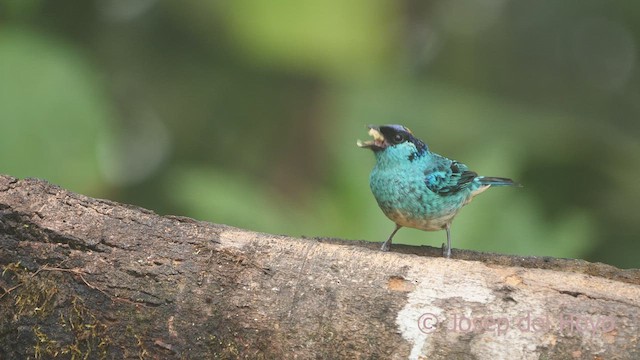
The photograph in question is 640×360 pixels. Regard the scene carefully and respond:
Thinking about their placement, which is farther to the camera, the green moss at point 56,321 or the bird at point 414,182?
the bird at point 414,182

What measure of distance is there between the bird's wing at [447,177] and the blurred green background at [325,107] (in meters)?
0.91

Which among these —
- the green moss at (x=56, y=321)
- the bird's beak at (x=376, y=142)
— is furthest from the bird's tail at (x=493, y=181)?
the green moss at (x=56, y=321)

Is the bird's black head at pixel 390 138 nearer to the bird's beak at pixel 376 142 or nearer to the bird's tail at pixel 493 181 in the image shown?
the bird's beak at pixel 376 142

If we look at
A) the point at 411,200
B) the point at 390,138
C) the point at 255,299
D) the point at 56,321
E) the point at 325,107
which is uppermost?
the point at 325,107

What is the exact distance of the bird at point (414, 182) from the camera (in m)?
3.52

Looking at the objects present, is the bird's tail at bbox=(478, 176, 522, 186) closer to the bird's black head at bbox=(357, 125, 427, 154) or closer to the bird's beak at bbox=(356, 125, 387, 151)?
the bird's black head at bbox=(357, 125, 427, 154)

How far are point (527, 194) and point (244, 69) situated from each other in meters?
2.02

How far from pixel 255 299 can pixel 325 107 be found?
3.28m

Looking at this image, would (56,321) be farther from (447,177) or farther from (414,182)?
(447,177)

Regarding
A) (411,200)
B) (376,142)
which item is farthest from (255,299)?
(376,142)

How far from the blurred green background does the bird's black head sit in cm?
96

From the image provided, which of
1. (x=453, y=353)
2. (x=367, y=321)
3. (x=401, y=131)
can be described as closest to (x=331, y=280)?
(x=367, y=321)

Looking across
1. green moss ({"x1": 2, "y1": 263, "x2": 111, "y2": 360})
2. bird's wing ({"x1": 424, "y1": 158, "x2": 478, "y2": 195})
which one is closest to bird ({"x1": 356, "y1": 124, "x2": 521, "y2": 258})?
bird's wing ({"x1": 424, "y1": 158, "x2": 478, "y2": 195})

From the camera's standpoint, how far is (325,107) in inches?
227
